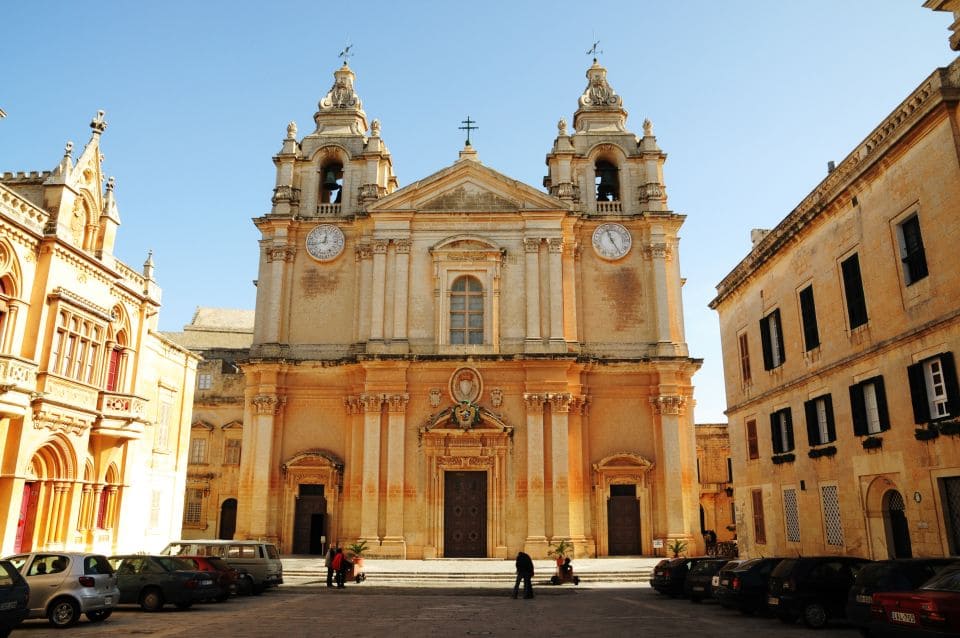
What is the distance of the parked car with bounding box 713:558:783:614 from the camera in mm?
15242

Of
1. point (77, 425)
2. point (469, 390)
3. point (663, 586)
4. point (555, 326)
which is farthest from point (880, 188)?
point (77, 425)

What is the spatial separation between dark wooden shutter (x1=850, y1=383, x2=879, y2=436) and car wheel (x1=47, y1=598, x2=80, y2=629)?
17092 mm

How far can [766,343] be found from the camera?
75.7 ft

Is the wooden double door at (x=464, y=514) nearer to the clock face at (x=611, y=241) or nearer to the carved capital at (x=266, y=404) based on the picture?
the carved capital at (x=266, y=404)

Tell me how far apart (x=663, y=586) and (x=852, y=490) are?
5.45 m

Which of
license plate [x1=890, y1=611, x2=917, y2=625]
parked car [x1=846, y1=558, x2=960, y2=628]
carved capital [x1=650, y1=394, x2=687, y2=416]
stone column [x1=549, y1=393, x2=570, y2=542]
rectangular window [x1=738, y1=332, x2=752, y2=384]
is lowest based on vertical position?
license plate [x1=890, y1=611, x2=917, y2=625]

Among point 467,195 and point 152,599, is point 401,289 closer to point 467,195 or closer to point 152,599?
point 467,195

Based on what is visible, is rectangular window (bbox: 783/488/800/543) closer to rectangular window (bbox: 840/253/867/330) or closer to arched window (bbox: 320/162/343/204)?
rectangular window (bbox: 840/253/867/330)

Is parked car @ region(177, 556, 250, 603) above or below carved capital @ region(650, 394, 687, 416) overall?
below

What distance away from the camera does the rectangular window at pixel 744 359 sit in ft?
81.0

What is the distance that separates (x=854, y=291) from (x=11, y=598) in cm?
1817

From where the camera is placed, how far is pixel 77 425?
68.0 feet

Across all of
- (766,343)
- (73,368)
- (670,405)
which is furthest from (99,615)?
(670,405)

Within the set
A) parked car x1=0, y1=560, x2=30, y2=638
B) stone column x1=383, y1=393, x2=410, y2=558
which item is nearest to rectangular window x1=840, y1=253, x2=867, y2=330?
stone column x1=383, y1=393, x2=410, y2=558
